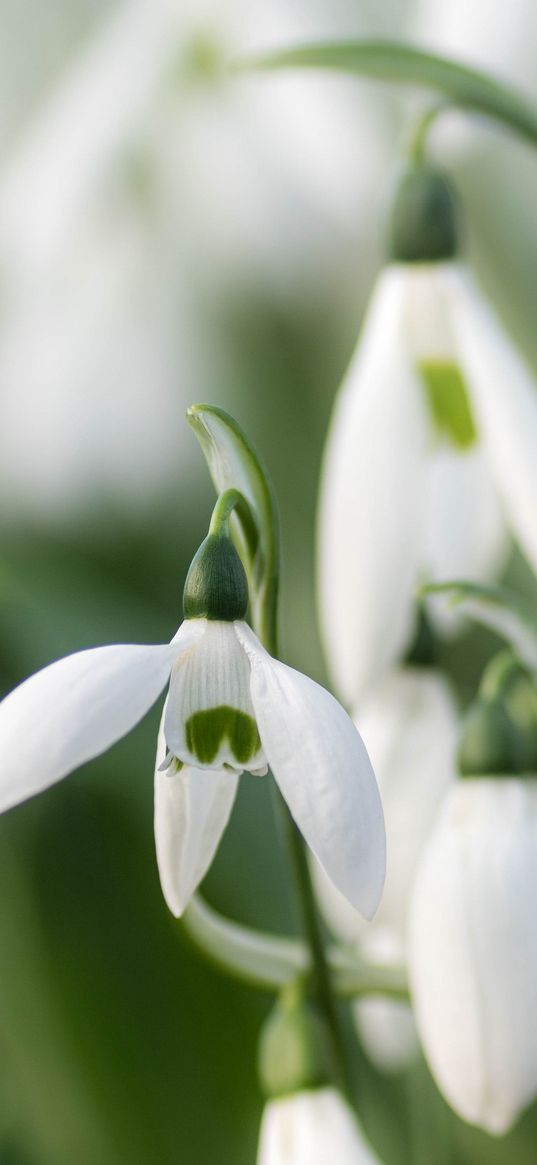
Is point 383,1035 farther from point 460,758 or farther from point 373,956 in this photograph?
point 460,758

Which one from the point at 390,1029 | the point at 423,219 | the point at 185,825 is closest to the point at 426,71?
the point at 423,219

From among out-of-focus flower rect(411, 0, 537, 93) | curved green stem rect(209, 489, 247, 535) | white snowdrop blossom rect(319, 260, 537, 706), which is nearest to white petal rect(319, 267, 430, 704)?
white snowdrop blossom rect(319, 260, 537, 706)

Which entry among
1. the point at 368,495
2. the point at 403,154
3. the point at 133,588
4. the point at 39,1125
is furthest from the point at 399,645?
the point at 133,588

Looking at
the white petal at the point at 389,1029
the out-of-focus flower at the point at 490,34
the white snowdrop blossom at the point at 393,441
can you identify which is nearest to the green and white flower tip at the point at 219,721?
the white snowdrop blossom at the point at 393,441

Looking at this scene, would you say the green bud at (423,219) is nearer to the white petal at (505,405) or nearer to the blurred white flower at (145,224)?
the white petal at (505,405)

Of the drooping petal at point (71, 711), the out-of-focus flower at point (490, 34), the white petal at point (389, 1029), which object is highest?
the out-of-focus flower at point (490, 34)
